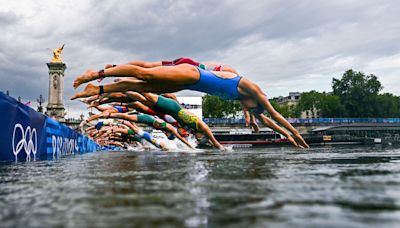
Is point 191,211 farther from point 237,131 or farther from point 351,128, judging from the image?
point 351,128

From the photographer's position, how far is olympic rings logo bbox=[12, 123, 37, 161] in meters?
8.71

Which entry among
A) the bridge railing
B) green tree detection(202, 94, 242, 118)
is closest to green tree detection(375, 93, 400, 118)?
the bridge railing

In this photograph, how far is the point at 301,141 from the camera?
11.0 m

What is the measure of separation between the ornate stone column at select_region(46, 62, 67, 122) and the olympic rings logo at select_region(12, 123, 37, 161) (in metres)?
66.5

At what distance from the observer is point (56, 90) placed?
249ft

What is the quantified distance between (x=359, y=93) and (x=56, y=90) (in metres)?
79.9

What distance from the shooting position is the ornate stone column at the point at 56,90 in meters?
73.6

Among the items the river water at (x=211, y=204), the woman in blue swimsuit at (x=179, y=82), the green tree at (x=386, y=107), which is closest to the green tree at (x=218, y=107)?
the green tree at (x=386, y=107)

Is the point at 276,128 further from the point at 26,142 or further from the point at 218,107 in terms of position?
the point at 218,107

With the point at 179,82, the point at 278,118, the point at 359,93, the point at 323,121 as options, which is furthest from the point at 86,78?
the point at 359,93

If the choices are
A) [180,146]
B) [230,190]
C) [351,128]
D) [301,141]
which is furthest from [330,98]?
[230,190]

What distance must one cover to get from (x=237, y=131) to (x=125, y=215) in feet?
271

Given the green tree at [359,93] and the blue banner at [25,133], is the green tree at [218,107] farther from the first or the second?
the blue banner at [25,133]

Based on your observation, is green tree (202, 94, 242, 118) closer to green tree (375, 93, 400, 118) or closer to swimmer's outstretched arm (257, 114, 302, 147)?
green tree (375, 93, 400, 118)
